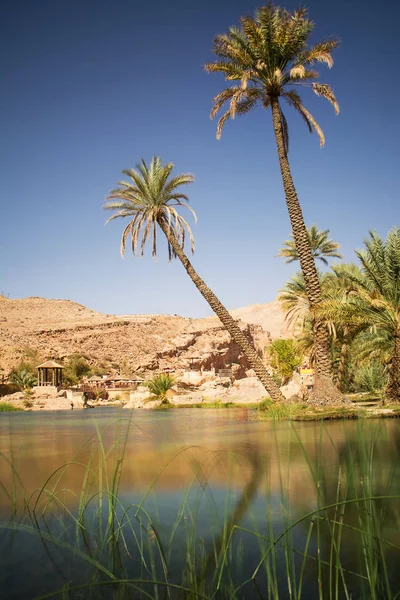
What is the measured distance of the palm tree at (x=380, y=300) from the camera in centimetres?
1443

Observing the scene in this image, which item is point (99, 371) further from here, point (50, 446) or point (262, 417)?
point (50, 446)

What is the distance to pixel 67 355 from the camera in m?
53.9

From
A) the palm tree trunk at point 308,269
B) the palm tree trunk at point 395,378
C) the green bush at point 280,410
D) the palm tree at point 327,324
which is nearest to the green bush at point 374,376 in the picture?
the palm tree at point 327,324

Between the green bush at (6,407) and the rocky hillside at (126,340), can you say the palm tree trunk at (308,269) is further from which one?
the rocky hillside at (126,340)

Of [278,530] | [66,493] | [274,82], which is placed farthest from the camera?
[274,82]

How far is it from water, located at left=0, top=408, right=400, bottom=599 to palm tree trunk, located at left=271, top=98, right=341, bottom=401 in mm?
8413

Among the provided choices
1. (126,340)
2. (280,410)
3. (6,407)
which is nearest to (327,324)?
(280,410)

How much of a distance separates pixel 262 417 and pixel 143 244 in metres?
7.79

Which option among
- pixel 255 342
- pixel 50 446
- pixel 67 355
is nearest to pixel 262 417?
pixel 50 446

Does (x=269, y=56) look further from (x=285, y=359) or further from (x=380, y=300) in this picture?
(x=285, y=359)

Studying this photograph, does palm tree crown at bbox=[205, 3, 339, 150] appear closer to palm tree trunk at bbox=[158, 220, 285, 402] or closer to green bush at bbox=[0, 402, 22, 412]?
palm tree trunk at bbox=[158, 220, 285, 402]

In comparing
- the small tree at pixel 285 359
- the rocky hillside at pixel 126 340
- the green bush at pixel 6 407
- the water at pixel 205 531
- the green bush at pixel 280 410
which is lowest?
the green bush at pixel 6 407

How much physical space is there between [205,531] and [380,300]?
12.0 meters

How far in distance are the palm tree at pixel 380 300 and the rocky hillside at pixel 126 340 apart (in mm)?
36719
